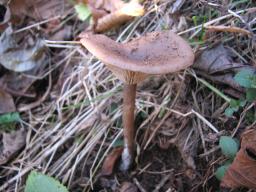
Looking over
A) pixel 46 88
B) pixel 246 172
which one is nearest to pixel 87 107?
pixel 46 88

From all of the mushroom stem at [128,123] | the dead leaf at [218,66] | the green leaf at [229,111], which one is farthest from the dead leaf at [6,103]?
the green leaf at [229,111]

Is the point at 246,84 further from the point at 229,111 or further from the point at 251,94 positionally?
the point at 229,111

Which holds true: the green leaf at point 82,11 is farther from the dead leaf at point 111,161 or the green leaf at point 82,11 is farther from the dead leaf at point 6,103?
the dead leaf at point 111,161


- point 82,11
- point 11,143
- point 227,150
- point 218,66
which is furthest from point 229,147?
point 82,11

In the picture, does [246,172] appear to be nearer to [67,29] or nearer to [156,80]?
[156,80]

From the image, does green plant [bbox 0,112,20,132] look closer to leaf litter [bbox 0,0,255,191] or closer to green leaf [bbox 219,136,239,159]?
leaf litter [bbox 0,0,255,191]

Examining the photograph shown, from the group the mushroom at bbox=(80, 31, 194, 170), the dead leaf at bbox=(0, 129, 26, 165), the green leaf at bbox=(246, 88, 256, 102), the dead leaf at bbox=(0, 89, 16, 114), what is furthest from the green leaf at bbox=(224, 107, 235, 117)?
the dead leaf at bbox=(0, 89, 16, 114)
